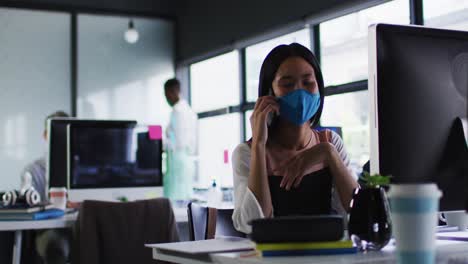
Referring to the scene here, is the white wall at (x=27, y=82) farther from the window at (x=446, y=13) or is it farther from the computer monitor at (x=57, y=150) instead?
the window at (x=446, y=13)

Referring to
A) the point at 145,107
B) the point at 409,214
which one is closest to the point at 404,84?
the point at 409,214

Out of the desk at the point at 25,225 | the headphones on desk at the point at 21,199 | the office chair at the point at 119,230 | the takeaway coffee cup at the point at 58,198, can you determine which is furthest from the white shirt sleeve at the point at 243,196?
the takeaway coffee cup at the point at 58,198

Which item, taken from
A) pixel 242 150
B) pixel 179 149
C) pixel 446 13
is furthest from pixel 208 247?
pixel 179 149

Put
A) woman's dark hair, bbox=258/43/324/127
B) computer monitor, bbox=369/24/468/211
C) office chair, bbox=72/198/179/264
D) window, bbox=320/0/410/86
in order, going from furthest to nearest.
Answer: window, bbox=320/0/410/86 < office chair, bbox=72/198/179/264 < woman's dark hair, bbox=258/43/324/127 < computer monitor, bbox=369/24/468/211

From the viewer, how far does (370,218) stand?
131 cm

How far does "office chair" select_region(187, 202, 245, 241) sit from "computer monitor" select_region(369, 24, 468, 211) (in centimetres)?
63

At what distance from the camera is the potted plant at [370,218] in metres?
1.31

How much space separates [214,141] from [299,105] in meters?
5.14

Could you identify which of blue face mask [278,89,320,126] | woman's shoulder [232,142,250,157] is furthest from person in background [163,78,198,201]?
blue face mask [278,89,320,126]

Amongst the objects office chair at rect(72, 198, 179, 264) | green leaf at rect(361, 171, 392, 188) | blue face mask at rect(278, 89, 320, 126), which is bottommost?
office chair at rect(72, 198, 179, 264)

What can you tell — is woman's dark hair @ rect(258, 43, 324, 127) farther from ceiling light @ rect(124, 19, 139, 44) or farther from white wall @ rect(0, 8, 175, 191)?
ceiling light @ rect(124, 19, 139, 44)

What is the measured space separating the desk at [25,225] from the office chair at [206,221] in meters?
0.94

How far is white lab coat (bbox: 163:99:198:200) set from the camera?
4.16m

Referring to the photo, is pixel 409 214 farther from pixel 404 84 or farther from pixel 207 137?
pixel 207 137
